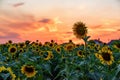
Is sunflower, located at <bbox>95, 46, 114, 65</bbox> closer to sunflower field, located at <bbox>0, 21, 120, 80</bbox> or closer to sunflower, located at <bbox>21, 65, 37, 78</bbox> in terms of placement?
sunflower field, located at <bbox>0, 21, 120, 80</bbox>

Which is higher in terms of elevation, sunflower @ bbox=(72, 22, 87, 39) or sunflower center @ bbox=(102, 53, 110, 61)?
sunflower @ bbox=(72, 22, 87, 39)

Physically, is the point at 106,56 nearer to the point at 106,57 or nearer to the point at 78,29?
the point at 106,57

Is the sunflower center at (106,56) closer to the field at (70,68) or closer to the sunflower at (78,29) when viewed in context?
the field at (70,68)

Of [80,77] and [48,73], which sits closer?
[80,77]

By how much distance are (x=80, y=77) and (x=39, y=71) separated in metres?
1.84

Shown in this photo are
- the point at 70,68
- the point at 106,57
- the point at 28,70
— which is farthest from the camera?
the point at 28,70

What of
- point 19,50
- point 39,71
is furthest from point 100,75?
point 19,50

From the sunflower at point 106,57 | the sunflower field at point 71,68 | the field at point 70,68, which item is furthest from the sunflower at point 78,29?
the sunflower at point 106,57

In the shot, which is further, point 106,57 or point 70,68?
point 70,68

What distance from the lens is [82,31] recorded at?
9.16 m

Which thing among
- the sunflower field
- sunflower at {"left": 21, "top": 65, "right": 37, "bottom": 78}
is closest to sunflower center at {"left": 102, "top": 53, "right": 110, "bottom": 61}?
the sunflower field

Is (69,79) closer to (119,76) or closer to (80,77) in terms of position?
(80,77)

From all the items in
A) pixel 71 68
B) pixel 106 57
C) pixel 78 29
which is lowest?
pixel 71 68

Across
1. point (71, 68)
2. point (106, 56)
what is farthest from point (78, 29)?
point (106, 56)
